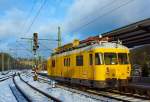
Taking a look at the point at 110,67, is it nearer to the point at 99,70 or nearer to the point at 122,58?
the point at 99,70

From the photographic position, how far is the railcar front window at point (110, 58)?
21.8 metres

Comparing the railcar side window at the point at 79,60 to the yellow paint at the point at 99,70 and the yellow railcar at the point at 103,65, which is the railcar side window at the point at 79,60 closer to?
the yellow railcar at the point at 103,65

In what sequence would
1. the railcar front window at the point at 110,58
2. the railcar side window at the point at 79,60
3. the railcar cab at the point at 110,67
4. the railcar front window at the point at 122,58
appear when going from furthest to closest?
the railcar side window at the point at 79,60, the railcar front window at the point at 122,58, the railcar front window at the point at 110,58, the railcar cab at the point at 110,67

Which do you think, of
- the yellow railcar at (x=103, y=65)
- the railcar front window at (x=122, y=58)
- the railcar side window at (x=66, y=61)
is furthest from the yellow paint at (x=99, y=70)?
the railcar side window at (x=66, y=61)

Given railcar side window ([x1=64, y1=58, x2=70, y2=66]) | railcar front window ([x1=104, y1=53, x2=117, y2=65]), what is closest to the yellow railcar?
railcar front window ([x1=104, y1=53, x2=117, y2=65])

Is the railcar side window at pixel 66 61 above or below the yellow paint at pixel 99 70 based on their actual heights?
above

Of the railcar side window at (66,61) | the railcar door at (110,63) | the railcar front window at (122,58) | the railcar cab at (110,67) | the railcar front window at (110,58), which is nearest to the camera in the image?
the railcar cab at (110,67)

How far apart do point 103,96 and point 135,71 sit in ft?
69.5

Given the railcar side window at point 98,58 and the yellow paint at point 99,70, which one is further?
the railcar side window at point 98,58

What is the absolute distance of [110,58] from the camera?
2208 cm

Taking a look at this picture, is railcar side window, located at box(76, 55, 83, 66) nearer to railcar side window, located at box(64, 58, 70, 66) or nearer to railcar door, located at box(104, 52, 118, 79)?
railcar door, located at box(104, 52, 118, 79)

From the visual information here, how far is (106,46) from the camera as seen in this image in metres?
22.0

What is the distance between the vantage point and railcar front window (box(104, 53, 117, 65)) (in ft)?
71.6

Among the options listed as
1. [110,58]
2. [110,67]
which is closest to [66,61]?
[110,58]
